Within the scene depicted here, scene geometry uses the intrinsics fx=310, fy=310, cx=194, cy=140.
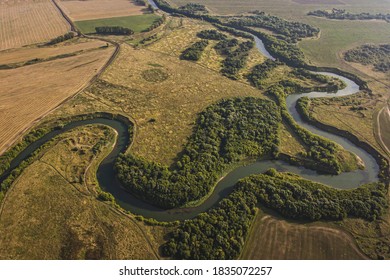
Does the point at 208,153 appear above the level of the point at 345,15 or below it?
below

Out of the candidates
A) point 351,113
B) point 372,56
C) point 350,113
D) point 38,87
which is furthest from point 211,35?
point 38,87

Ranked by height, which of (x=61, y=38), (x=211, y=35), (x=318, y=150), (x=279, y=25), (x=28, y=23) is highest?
(x=279, y=25)

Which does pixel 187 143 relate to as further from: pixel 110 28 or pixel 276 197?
pixel 110 28

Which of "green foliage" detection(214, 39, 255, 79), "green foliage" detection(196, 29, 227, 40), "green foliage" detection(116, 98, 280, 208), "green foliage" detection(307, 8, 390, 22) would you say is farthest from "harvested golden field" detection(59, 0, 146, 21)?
"green foliage" detection(307, 8, 390, 22)

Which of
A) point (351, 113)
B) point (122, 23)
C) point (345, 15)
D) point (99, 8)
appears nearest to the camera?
point (351, 113)

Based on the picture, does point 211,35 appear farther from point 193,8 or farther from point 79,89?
point 79,89

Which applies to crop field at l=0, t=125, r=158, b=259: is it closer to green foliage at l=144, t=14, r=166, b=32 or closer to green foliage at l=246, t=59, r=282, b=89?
green foliage at l=246, t=59, r=282, b=89

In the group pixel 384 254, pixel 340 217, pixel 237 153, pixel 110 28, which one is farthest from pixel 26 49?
pixel 384 254

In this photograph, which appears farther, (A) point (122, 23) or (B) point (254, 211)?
(A) point (122, 23)
